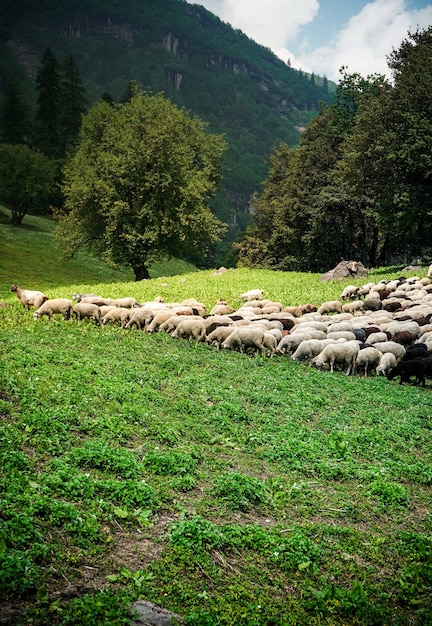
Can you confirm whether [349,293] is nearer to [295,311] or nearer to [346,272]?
[295,311]

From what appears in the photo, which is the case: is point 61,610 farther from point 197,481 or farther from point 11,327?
point 11,327

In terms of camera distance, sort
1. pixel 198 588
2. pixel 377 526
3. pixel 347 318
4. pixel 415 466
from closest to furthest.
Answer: pixel 198 588
pixel 377 526
pixel 415 466
pixel 347 318

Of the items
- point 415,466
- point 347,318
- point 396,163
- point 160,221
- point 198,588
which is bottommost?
point 198,588

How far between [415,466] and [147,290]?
22756mm

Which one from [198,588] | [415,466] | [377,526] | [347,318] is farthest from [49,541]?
[347,318]

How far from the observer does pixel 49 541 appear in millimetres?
5809

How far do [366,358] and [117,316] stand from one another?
9.69 m

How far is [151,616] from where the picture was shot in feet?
16.5

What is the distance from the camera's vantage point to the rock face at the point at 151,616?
492 cm

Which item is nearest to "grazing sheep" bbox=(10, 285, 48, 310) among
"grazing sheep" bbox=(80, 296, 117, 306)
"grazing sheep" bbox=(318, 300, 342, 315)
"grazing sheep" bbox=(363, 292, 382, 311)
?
"grazing sheep" bbox=(80, 296, 117, 306)

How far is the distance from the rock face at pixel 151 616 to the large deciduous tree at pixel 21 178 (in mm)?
62051

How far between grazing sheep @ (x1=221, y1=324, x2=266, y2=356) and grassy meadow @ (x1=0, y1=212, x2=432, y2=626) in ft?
11.0

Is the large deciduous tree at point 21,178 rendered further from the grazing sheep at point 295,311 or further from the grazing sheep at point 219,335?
the grazing sheep at point 219,335

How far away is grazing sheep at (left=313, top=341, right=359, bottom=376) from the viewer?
56.1ft
